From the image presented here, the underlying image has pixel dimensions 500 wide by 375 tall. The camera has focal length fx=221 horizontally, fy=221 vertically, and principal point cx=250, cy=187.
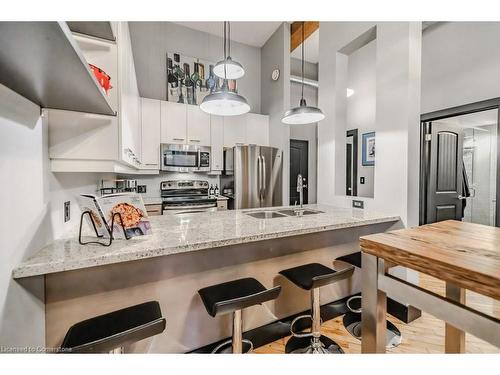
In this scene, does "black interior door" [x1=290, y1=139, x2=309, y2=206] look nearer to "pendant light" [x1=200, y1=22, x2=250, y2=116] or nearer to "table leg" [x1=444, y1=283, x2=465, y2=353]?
"pendant light" [x1=200, y1=22, x2=250, y2=116]

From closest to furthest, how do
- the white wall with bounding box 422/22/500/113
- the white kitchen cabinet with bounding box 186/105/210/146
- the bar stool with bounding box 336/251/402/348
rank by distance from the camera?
the bar stool with bounding box 336/251/402/348
the white wall with bounding box 422/22/500/113
the white kitchen cabinet with bounding box 186/105/210/146

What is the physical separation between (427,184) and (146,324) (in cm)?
381

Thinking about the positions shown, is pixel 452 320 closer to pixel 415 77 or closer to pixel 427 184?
pixel 415 77

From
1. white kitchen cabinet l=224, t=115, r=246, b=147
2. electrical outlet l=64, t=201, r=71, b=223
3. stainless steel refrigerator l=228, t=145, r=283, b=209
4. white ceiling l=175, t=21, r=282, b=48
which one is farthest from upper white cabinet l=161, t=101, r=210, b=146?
electrical outlet l=64, t=201, r=71, b=223

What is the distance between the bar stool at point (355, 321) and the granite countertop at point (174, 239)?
1.07 feet

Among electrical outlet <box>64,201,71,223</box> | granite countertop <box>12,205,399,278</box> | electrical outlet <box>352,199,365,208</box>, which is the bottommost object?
granite countertop <box>12,205,399,278</box>

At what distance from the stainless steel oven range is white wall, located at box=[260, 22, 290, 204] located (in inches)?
54.3

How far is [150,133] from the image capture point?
3.31 metres

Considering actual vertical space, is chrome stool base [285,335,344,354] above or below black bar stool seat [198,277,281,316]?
below

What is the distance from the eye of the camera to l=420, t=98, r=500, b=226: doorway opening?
318 cm

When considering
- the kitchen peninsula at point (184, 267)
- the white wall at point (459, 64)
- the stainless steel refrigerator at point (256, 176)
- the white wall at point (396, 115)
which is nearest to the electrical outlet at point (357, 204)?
the white wall at point (396, 115)

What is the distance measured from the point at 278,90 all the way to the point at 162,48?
6.91 feet

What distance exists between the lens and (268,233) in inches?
53.2

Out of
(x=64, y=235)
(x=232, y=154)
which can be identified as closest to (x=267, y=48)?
(x=232, y=154)
